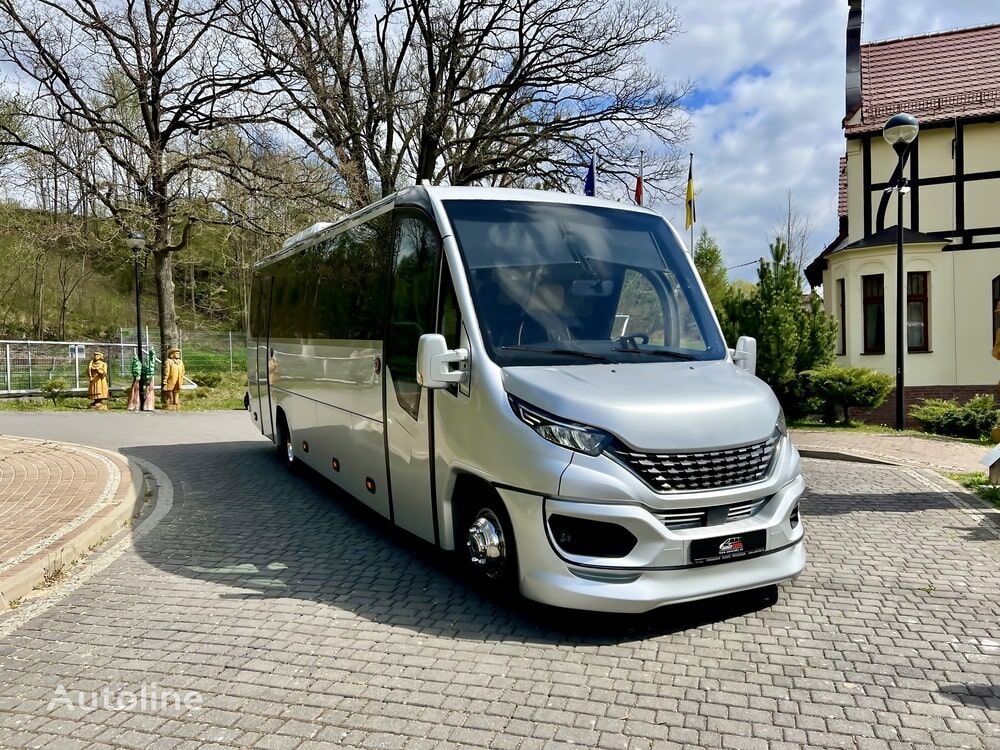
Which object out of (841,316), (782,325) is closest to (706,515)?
(782,325)

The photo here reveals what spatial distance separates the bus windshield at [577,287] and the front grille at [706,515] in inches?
44.6

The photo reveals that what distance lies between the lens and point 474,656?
169 inches

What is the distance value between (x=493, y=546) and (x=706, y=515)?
1291 millimetres

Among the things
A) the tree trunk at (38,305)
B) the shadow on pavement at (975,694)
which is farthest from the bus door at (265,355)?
the tree trunk at (38,305)

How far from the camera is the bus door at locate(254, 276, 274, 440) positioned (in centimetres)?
1119

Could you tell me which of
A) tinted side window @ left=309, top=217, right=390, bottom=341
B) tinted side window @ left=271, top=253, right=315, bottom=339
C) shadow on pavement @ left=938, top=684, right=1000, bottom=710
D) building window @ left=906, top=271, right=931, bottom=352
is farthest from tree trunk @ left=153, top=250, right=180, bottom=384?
shadow on pavement @ left=938, top=684, right=1000, bottom=710

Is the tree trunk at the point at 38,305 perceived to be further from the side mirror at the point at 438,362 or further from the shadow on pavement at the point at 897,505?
the side mirror at the point at 438,362

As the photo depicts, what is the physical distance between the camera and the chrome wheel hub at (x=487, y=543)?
4.84m

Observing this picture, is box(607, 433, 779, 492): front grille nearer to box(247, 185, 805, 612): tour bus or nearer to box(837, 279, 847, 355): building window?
box(247, 185, 805, 612): tour bus

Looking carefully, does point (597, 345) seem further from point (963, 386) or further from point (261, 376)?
point (963, 386)

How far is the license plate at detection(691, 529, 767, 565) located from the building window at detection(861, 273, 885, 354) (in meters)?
19.5

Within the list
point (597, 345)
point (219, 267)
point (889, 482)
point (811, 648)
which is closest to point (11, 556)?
point (597, 345)

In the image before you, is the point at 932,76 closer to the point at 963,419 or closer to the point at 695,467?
the point at 963,419

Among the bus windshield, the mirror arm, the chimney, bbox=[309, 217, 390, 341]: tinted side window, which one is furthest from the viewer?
the chimney
